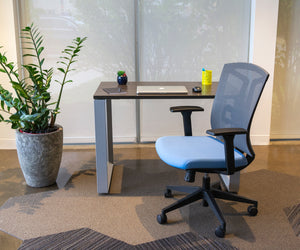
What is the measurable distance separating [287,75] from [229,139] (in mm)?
2420

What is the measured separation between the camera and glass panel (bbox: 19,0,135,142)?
3848mm

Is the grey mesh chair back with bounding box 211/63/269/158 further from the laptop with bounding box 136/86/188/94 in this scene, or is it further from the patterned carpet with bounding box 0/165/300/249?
the patterned carpet with bounding box 0/165/300/249

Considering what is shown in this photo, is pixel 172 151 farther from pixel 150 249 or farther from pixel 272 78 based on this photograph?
pixel 272 78

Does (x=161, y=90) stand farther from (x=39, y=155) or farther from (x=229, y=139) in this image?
(x=39, y=155)

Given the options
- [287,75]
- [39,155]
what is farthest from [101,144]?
[287,75]

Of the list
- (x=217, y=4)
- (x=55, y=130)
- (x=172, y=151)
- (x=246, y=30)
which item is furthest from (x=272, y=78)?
(x=55, y=130)

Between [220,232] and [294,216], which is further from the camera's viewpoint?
[294,216]

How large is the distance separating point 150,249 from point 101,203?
710 mm

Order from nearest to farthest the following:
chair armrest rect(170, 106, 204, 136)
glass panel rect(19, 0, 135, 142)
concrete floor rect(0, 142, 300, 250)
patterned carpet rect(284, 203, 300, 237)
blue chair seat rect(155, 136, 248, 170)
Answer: blue chair seat rect(155, 136, 248, 170) < patterned carpet rect(284, 203, 300, 237) < chair armrest rect(170, 106, 204, 136) < concrete floor rect(0, 142, 300, 250) < glass panel rect(19, 0, 135, 142)

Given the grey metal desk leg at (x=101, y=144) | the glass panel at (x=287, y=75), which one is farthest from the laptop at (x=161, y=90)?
the glass panel at (x=287, y=75)

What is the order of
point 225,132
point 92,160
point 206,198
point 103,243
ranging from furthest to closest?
point 92,160
point 206,198
point 103,243
point 225,132

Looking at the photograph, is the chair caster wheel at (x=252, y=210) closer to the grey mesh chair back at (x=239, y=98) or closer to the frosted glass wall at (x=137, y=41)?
the grey mesh chair back at (x=239, y=98)

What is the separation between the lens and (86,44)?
3943 mm

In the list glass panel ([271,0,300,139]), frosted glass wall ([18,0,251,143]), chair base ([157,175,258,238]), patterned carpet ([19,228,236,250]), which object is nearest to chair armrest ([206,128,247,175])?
chair base ([157,175,258,238])
